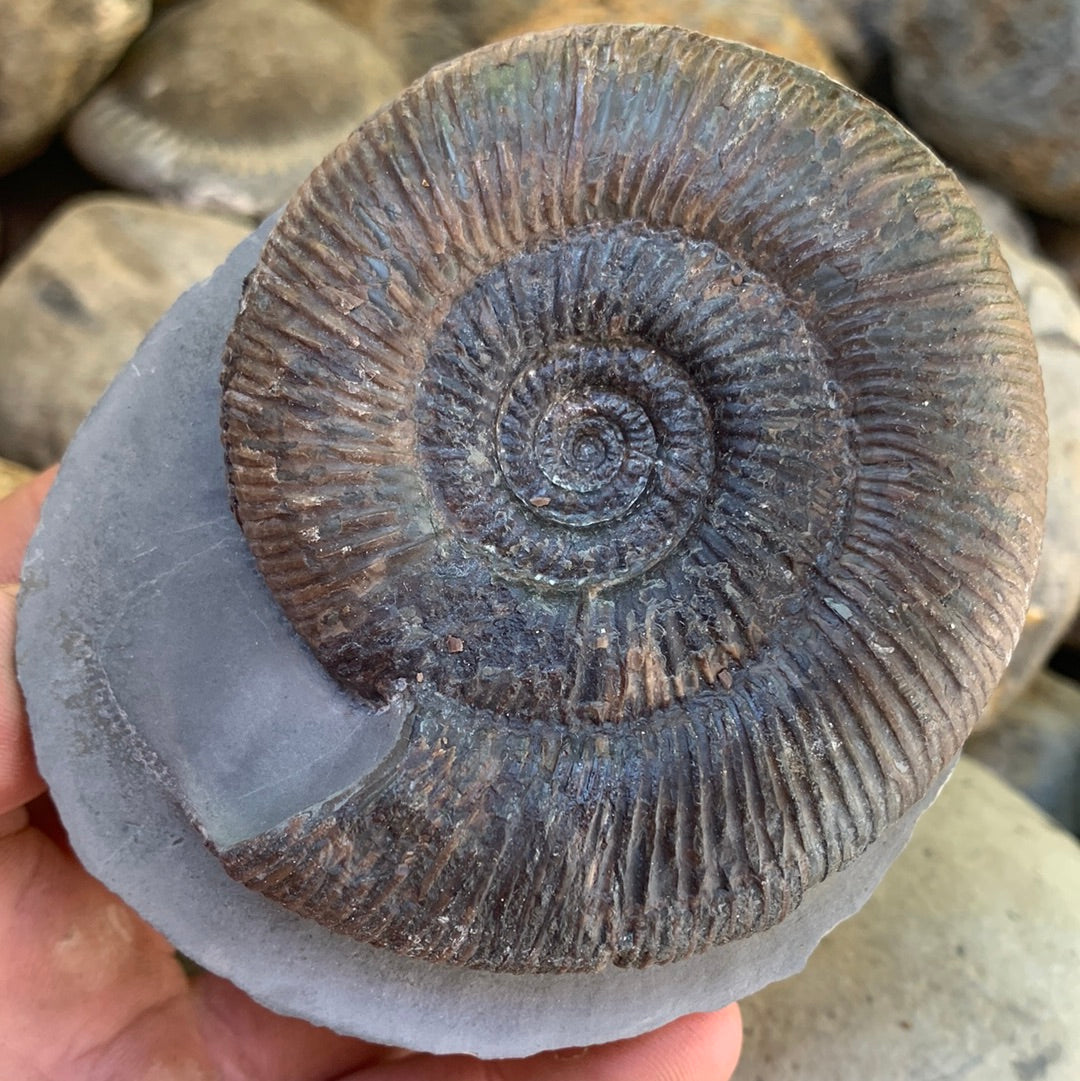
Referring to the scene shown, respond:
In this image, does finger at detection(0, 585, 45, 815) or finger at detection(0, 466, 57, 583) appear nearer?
finger at detection(0, 585, 45, 815)

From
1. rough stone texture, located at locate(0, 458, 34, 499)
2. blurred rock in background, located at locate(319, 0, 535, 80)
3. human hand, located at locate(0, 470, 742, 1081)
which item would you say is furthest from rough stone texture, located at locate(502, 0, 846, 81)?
human hand, located at locate(0, 470, 742, 1081)

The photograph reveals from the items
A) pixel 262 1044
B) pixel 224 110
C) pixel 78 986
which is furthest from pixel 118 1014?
pixel 224 110

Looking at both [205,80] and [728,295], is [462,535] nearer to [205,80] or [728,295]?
[728,295]

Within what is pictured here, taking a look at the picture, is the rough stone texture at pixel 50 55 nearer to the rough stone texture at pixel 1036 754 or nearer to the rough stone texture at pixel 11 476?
the rough stone texture at pixel 11 476

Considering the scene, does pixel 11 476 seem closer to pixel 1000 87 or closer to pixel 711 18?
pixel 711 18

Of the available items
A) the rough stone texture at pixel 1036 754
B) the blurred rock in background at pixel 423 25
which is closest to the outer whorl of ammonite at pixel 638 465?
the rough stone texture at pixel 1036 754

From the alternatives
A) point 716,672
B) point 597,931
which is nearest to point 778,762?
point 716,672

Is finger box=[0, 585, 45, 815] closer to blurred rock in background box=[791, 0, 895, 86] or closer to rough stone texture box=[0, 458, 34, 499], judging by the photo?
rough stone texture box=[0, 458, 34, 499]
